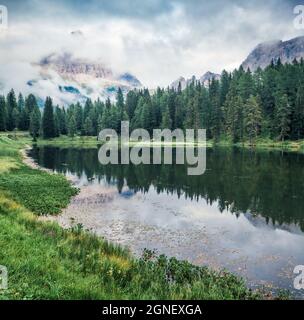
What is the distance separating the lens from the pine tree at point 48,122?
136 meters

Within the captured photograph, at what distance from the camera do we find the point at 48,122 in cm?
13688

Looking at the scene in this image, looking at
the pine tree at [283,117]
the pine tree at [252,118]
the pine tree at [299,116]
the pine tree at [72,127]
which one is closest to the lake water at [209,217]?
the pine tree at [283,117]

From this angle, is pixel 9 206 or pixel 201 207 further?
pixel 201 207

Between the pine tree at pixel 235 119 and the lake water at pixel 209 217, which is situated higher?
the pine tree at pixel 235 119

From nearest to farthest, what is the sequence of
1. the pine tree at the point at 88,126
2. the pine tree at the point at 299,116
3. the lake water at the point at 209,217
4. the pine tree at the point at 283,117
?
the lake water at the point at 209,217 → the pine tree at the point at 299,116 → the pine tree at the point at 283,117 → the pine tree at the point at 88,126

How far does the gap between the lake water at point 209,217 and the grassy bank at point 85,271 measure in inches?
77.1

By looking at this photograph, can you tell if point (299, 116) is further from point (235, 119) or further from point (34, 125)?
point (34, 125)

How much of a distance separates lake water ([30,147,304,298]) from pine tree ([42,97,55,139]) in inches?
3853

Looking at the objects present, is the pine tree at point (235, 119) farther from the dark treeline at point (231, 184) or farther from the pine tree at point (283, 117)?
the dark treeline at point (231, 184)

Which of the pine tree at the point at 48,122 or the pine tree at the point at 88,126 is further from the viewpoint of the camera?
the pine tree at the point at 88,126

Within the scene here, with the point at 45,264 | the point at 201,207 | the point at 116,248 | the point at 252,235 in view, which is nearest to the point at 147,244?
the point at 116,248
